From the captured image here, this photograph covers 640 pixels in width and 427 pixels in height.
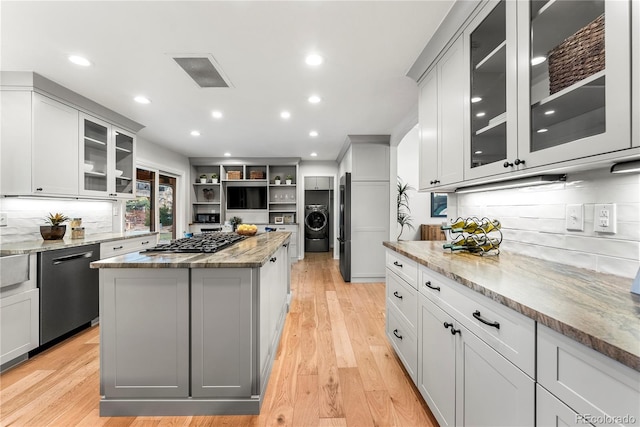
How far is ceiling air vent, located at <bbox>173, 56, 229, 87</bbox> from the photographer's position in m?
2.30

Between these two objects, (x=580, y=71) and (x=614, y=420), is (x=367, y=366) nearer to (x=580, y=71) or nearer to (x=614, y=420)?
(x=614, y=420)

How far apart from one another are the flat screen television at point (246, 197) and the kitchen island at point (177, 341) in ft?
17.3

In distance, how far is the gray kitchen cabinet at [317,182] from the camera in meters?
7.03

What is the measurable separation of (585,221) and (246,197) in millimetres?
6320

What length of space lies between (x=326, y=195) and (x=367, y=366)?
5.45 m

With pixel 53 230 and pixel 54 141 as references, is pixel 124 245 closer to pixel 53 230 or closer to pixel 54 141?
pixel 53 230

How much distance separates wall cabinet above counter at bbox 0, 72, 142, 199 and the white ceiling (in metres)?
0.16

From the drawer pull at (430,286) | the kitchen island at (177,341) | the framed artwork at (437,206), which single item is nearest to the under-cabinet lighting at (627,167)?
the drawer pull at (430,286)

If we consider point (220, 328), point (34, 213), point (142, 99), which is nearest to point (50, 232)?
point (34, 213)

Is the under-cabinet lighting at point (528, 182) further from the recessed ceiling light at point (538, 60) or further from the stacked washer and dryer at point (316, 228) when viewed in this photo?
the stacked washer and dryer at point (316, 228)

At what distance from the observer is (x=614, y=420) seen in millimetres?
577

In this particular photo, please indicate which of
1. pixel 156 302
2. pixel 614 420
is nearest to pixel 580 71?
pixel 614 420

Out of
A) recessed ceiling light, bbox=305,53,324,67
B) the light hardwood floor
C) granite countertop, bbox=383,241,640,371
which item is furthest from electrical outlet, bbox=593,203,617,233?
recessed ceiling light, bbox=305,53,324,67

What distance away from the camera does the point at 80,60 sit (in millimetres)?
2291
